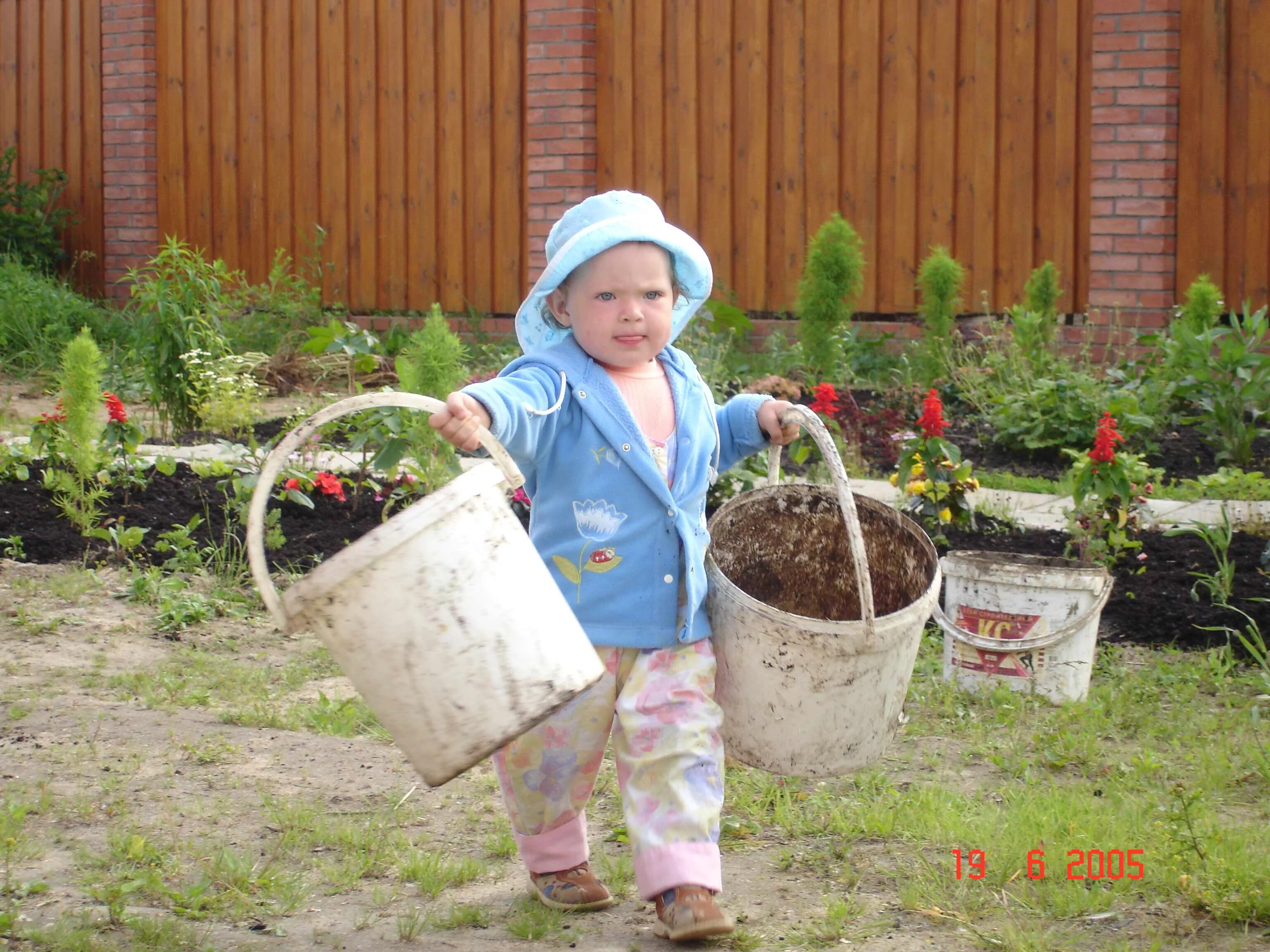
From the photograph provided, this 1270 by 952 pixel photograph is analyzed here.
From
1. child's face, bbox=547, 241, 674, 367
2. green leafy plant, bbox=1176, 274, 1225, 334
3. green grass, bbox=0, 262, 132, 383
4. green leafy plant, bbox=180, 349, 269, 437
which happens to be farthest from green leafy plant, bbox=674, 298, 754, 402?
green grass, bbox=0, 262, 132, 383

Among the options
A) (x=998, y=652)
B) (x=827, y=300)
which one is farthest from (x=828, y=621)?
(x=827, y=300)

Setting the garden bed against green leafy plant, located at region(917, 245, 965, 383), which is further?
green leafy plant, located at region(917, 245, 965, 383)

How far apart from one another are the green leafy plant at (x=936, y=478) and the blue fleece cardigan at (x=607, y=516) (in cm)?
217

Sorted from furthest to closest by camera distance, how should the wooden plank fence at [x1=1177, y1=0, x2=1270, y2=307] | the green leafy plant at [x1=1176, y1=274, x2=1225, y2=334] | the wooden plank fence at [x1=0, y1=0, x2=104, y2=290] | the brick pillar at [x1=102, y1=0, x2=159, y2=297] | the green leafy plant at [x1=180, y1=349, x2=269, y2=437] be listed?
the wooden plank fence at [x1=0, y1=0, x2=104, y2=290]
the brick pillar at [x1=102, y1=0, x2=159, y2=297]
the wooden plank fence at [x1=1177, y1=0, x2=1270, y2=307]
the green leafy plant at [x1=1176, y1=274, x2=1225, y2=334]
the green leafy plant at [x1=180, y1=349, x2=269, y2=437]

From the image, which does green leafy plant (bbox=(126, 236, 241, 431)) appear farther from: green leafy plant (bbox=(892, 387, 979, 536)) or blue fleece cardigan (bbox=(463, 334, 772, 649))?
blue fleece cardigan (bbox=(463, 334, 772, 649))

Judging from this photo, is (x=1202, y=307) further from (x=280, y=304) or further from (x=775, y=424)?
(x=280, y=304)

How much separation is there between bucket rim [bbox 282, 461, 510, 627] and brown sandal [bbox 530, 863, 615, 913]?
0.72 meters

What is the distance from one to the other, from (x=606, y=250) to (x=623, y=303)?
9 cm

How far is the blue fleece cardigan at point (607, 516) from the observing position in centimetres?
229

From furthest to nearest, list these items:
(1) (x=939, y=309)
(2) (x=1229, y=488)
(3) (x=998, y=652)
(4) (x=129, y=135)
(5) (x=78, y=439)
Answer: (4) (x=129, y=135) < (1) (x=939, y=309) < (2) (x=1229, y=488) < (5) (x=78, y=439) < (3) (x=998, y=652)

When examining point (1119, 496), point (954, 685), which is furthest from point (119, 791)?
point (1119, 496)

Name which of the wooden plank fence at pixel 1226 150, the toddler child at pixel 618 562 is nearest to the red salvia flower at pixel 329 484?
the toddler child at pixel 618 562

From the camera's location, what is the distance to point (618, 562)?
2.30 meters
